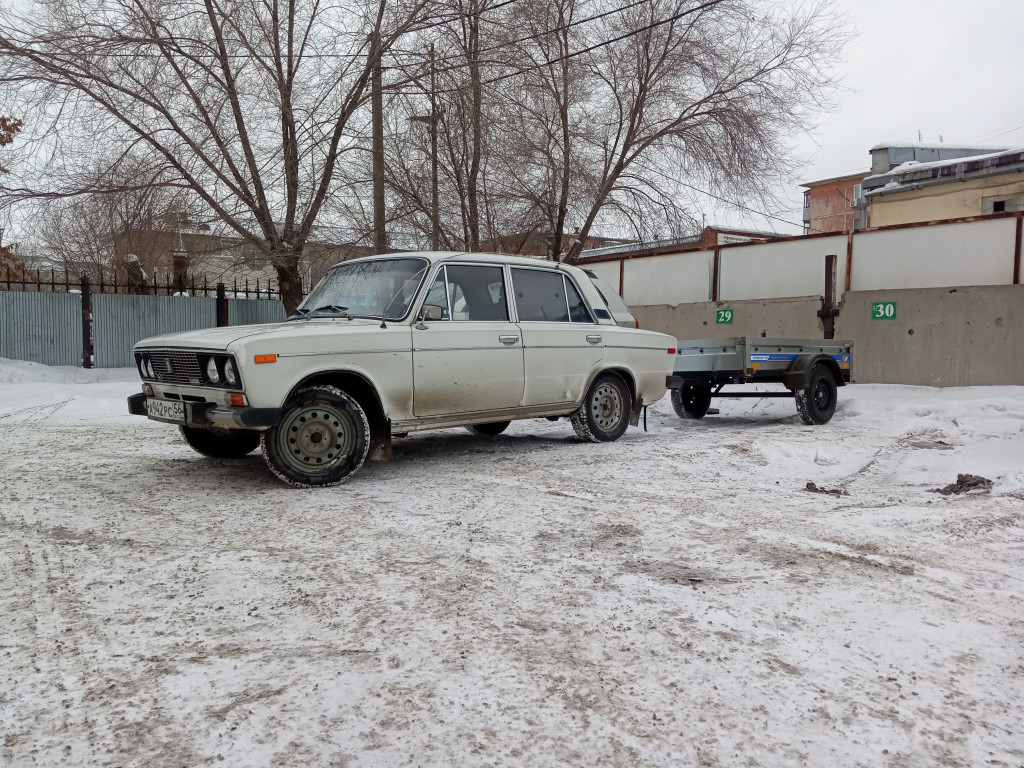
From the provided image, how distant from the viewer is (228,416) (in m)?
5.24

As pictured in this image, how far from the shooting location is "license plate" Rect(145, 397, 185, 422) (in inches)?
220

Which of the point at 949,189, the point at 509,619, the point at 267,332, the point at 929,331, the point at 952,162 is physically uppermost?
the point at 952,162

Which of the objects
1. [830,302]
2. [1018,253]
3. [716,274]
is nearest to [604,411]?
[830,302]

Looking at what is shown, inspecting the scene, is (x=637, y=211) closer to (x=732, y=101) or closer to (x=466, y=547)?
(x=732, y=101)

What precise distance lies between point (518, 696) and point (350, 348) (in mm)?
3601

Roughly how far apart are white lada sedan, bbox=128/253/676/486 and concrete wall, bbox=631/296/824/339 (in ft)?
21.1

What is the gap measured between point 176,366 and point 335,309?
1281 millimetres

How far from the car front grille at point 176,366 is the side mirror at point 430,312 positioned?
167 cm

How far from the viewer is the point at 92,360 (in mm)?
17453

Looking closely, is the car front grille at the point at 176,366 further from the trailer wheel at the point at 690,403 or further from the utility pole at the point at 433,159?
the utility pole at the point at 433,159

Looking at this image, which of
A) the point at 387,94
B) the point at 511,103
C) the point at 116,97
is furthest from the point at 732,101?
the point at 116,97

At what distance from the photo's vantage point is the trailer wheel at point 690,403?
35.4 ft

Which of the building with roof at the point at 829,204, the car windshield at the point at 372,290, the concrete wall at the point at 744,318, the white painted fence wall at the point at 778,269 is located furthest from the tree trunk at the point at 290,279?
the building with roof at the point at 829,204

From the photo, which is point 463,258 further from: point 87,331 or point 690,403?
point 87,331
